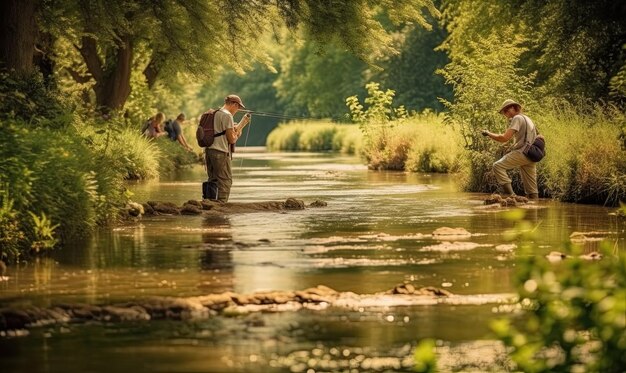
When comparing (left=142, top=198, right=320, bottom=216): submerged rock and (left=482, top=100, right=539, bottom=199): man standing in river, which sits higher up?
(left=482, top=100, right=539, bottom=199): man standing in river

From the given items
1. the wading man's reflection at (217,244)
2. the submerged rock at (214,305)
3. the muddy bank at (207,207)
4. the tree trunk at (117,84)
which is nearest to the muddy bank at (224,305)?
the submerged rock at (214,305)

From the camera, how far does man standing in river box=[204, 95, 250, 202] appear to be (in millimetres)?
24078

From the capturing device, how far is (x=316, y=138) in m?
84.8

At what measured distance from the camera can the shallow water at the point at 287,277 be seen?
9789 mm

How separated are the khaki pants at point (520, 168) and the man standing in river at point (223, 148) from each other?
4993 millimetres

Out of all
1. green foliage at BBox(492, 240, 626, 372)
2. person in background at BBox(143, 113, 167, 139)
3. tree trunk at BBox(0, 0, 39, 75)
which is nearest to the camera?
green foliage at BBox(492, 240, 626, 372)

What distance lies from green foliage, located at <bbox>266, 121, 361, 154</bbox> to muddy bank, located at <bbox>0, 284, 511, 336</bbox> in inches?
2126

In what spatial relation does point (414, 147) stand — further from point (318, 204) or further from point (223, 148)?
point (223, 148)

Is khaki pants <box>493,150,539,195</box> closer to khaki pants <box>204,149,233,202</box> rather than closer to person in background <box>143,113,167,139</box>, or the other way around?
khaki pants <box>204,149,233,202</box>

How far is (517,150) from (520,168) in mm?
821

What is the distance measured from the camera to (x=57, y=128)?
21.6 metres

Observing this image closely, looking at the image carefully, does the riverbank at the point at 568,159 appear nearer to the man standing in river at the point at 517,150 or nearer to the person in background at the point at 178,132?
the man standing in river at the point at 517,150

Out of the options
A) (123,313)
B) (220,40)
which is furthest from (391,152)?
(123,313)

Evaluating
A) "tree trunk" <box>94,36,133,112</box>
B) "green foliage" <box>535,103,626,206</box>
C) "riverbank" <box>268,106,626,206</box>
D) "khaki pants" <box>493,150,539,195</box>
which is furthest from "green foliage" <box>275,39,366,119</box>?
"khaki pants" <box>493,150,539,195</box>
